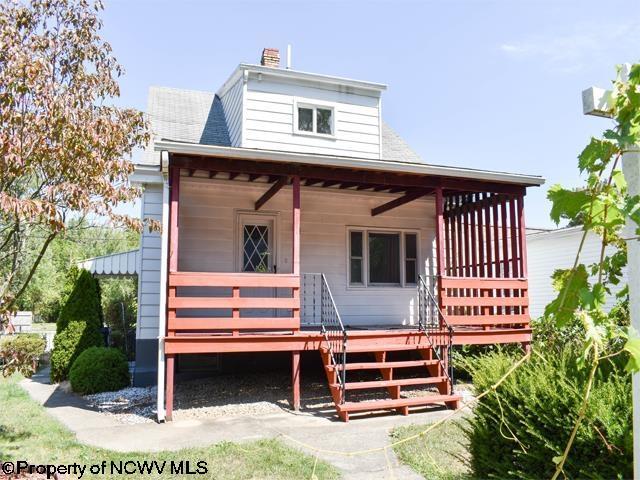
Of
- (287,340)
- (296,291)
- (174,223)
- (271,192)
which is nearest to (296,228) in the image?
(296,291)

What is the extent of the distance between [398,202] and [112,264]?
6.95 metres

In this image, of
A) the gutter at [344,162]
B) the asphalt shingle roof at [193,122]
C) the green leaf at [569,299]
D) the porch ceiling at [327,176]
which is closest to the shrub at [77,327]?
the asphalt shingle roof at [193,122]

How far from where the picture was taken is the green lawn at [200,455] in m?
5.08

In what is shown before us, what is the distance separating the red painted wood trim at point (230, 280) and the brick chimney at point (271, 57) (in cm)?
681

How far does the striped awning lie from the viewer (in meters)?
12.2

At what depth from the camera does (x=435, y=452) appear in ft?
18.8

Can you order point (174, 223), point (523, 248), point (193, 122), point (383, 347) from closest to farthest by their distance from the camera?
point (174, 223) → point (383, 347) → point (523, 248) → point (193, 122)

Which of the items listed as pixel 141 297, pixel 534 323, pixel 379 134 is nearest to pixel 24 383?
pixel 141 297

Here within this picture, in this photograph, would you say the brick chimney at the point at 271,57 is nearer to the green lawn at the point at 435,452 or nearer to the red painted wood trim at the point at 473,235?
the red painted wood trim at the point at 473,235

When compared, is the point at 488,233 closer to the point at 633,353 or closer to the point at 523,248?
the point at 523,248

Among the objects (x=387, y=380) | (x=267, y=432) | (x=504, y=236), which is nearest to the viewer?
(x=267, y=432)

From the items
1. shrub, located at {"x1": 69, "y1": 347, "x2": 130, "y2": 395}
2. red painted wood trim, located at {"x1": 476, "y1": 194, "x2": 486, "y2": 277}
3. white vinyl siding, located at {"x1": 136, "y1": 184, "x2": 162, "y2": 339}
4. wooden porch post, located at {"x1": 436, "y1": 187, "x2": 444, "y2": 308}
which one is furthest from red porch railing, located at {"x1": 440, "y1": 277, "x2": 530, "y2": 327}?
shrub, located at {"x1": 69, "y1": 347, "x2": 130, "y2": 395}

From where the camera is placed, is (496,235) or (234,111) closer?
(496,235)

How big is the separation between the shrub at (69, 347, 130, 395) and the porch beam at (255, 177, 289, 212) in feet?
13.2
